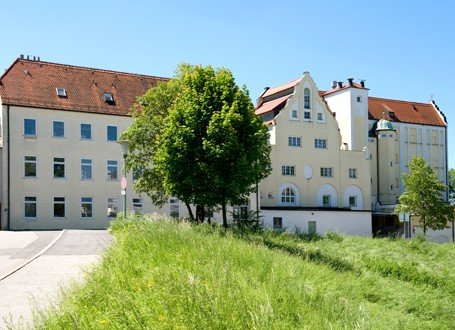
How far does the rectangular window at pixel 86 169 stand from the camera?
4631 centimetres

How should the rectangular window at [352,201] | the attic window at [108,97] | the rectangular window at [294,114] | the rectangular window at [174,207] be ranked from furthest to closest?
the rectangular window at [352,201] → the rectangular window at [294,114] → the rectangular window at [174,207] → the attic window at [108,97]

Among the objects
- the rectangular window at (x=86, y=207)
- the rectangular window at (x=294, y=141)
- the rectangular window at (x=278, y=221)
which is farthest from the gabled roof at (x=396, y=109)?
the rectangular window at (x=86, y=207)

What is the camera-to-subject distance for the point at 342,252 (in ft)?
102

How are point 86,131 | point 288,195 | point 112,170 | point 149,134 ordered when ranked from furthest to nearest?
point 288,195
point 112,170
point 86,131
point 149,134

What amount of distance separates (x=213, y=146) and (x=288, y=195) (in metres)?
34.8

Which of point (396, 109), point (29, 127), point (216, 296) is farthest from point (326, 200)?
point (216, 296)

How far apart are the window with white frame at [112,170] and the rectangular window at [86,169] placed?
4.70ft

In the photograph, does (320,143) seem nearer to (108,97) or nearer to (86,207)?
(108,97)

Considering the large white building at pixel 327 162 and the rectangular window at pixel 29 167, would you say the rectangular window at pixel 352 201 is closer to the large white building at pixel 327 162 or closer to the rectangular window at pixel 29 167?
the large white building at pixel 327 162

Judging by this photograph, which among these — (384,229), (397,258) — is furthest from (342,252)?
(384,229)

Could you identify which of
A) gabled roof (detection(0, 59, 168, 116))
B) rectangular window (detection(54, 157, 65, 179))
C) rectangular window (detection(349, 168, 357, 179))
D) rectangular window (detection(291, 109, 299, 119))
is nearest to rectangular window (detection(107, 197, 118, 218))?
rectangular window (detection(54, 157, 65, 179))

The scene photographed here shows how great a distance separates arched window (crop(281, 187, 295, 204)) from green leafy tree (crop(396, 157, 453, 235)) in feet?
34.5

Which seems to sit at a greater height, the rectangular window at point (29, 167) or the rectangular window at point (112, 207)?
the rectangular window at point (29, 167)

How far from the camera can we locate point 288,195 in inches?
2333
